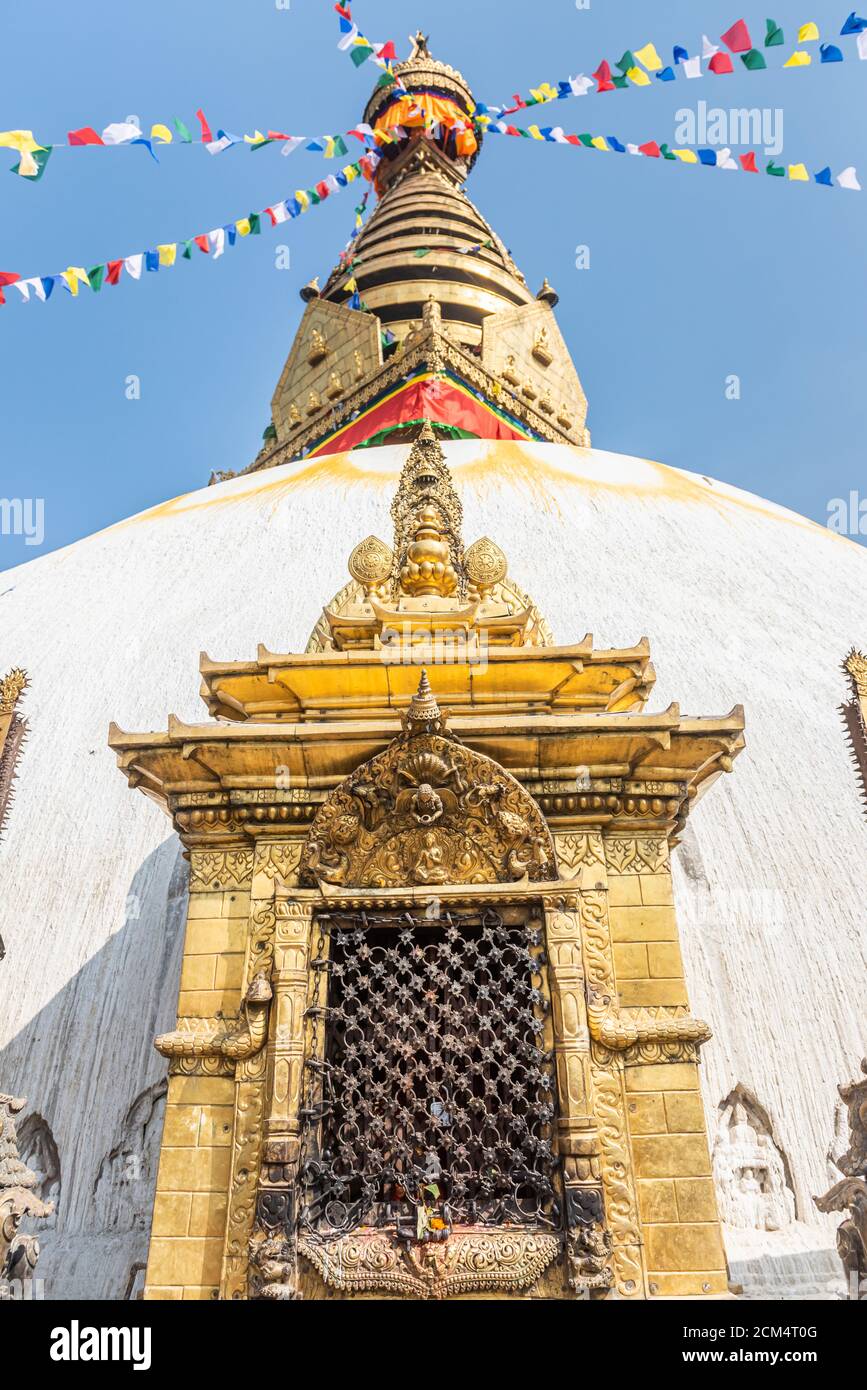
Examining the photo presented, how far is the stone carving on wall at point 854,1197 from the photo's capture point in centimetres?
453

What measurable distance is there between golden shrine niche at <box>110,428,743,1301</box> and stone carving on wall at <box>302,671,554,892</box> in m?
0.01

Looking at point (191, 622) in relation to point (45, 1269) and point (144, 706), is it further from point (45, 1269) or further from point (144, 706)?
point (45, 1269)

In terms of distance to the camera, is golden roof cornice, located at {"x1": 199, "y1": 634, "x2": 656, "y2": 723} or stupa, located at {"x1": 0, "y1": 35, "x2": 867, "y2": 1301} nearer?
stupa, located at {"x1": 0, "y1": 35, "x2": 867, "y2": 1301}

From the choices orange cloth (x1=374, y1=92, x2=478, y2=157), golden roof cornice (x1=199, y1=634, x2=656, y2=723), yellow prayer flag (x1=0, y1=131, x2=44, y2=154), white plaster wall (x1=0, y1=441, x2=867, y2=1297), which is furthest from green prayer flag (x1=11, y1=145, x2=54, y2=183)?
orange cloth (x1=374, y1=92, x2=478, y2=157)

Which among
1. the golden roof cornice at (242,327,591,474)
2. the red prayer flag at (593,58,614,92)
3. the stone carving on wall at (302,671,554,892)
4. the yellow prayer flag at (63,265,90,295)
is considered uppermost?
the golden roof cornice at (242,327,591,474)

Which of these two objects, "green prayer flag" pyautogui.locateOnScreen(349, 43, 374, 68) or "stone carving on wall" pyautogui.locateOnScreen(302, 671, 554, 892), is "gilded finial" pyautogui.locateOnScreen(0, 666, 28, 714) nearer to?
"stone carving on wall" pyautogui.locateOnScreen(302, 671, 554, 892)

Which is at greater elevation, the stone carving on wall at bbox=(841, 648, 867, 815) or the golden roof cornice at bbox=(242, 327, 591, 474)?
the golden roof cornice at bbox=(242, 327, 591, 474)

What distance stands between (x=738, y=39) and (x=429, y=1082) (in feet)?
33.0

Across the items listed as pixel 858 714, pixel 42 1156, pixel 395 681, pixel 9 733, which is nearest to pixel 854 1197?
pixel 395 681

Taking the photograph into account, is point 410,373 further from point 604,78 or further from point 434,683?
point 434,683

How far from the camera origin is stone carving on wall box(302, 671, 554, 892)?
13.7 feet
